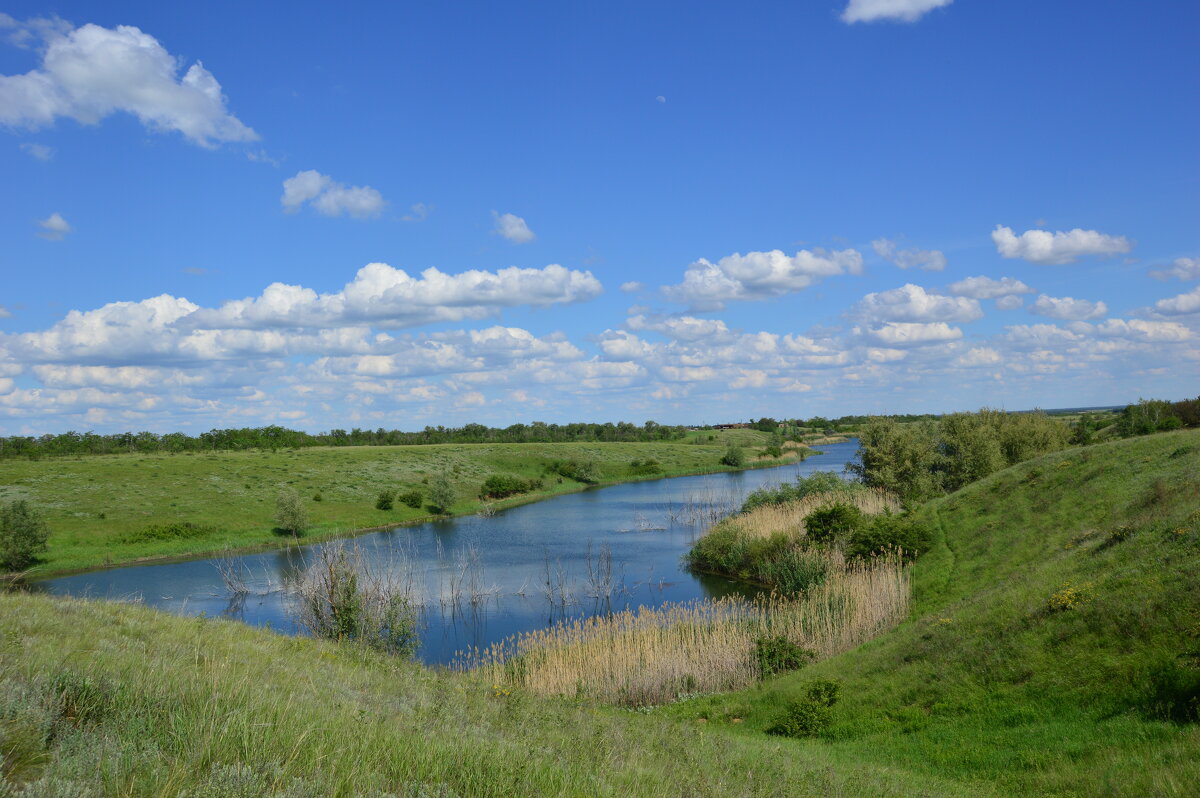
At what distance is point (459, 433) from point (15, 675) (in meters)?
153

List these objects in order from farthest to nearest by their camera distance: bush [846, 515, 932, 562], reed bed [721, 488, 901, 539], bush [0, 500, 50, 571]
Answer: bush [0, 500, 50, 571], reed bed [721, 488, 901, 539], bush [846, 515, 932, 562]

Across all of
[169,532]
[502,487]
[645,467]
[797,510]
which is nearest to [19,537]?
[169,532]

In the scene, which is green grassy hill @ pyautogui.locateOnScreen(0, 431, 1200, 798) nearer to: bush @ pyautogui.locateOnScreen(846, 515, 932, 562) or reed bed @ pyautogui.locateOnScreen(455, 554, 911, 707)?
reed bed @ pyautogui.locateOnScreen(455, 554, 911, 707)

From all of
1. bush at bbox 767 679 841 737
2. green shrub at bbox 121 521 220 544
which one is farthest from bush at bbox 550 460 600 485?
bush at bbox 767 679 841 737

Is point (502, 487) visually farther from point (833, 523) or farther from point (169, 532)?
point (833, 523)

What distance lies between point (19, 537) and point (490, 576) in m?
27.6

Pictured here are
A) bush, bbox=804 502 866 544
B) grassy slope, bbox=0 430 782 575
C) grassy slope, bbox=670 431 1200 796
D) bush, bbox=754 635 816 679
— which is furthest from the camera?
grassy slope, bbox=0 430 782 575

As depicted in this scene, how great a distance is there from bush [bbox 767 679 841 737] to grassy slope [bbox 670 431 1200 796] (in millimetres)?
301

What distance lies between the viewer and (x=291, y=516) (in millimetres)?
52406

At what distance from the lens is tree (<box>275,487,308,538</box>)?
172ft

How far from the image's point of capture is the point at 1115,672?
11.3 m

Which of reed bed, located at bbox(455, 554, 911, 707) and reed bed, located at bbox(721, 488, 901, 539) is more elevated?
reed bed, located at bbox(721, 488, 901, 539)

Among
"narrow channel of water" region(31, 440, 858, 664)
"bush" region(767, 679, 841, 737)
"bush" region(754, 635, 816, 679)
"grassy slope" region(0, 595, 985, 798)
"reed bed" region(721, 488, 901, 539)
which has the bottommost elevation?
"narrow channel of water" region(31, 440, 858, 664)

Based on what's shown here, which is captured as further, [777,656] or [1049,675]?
[777,656]
